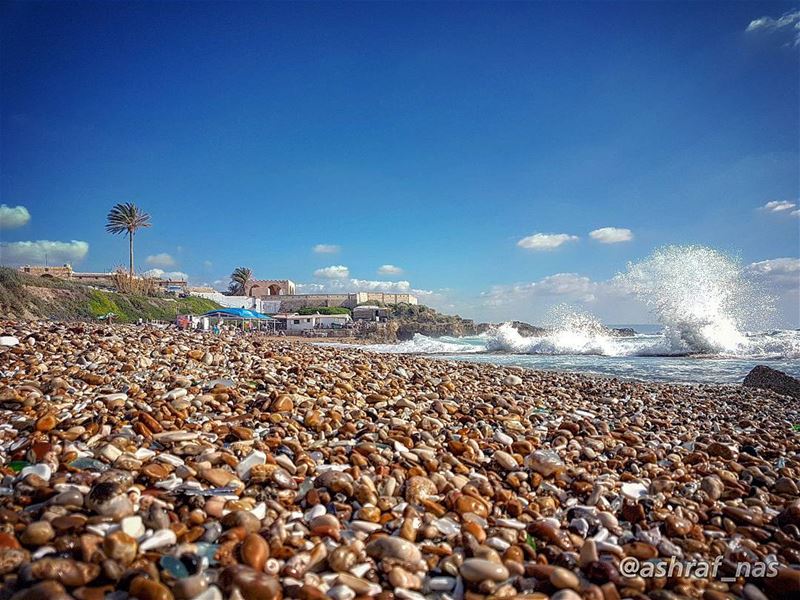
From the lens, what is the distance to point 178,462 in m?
2.56

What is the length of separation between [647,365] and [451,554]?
16.7 m

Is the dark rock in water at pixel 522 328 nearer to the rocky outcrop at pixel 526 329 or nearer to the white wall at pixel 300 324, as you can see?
the rocky outcrop at pixel 526 329

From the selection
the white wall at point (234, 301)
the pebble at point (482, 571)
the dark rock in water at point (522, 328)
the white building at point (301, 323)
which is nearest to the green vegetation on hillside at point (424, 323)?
the dark rock in water at point (522, 328)

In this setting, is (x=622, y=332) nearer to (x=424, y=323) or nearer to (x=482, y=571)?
(x=424, y=323)

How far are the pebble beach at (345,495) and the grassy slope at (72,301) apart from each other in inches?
877

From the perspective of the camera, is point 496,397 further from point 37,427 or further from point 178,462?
point 37,427

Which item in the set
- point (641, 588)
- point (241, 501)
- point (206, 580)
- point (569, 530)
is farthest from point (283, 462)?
point (641, 588)

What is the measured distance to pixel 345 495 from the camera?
96.8 inches

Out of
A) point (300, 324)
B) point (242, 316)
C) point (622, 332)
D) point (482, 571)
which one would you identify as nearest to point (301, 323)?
point (300, 324)

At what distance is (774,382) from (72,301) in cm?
4234

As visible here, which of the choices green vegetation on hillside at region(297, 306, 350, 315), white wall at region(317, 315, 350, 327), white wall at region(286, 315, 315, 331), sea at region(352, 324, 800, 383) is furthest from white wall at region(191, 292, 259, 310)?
sea at region(352, 324, 800, 383)

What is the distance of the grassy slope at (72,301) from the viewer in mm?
23703

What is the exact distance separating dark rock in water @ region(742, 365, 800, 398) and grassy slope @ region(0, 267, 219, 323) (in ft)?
88.1

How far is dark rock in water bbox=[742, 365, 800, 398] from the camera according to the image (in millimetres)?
9336
